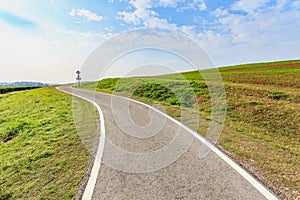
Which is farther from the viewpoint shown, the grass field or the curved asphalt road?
the grass field

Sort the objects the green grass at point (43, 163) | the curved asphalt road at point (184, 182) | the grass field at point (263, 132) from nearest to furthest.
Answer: the curved asphalt road at point (184, 182) < the green grass at point (43, 163) < the grass field at point (263, 132)

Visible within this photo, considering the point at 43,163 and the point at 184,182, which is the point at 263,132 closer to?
the point at 184,182

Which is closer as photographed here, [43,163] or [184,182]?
[184,182]

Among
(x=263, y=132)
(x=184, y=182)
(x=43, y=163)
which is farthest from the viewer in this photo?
(x=263, y=132)

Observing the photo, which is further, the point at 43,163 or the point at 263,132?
the point at 263,132

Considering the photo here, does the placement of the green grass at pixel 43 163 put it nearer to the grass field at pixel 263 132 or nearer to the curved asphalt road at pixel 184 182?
the curved asphalt road at pixel 184 182

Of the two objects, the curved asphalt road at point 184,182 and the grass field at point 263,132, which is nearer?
the curved asphalt road at point 184,182

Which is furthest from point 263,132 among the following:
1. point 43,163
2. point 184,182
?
point 43,163

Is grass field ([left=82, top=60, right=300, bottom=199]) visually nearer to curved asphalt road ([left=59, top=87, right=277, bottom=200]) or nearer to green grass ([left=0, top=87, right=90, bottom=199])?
curved asphalt road ([left=59, top=87, right=277, bottom=200])

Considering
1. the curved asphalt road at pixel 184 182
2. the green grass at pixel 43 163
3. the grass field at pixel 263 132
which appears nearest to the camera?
the curved asphalt road at pixel 184 182

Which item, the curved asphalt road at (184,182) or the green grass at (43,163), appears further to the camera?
the green grass at (43,163)

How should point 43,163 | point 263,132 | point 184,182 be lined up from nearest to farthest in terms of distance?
point 184,182 → point 43,163 → point 263,132

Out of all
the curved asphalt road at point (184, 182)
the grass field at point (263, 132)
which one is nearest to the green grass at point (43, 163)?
the curved asphalt road at point (184, 182)

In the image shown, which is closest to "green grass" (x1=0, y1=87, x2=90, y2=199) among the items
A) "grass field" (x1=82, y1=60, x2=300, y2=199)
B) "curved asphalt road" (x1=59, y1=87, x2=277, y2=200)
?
"curved asphalt road" (x1=59, y1=87, x2=277, y2=200)
